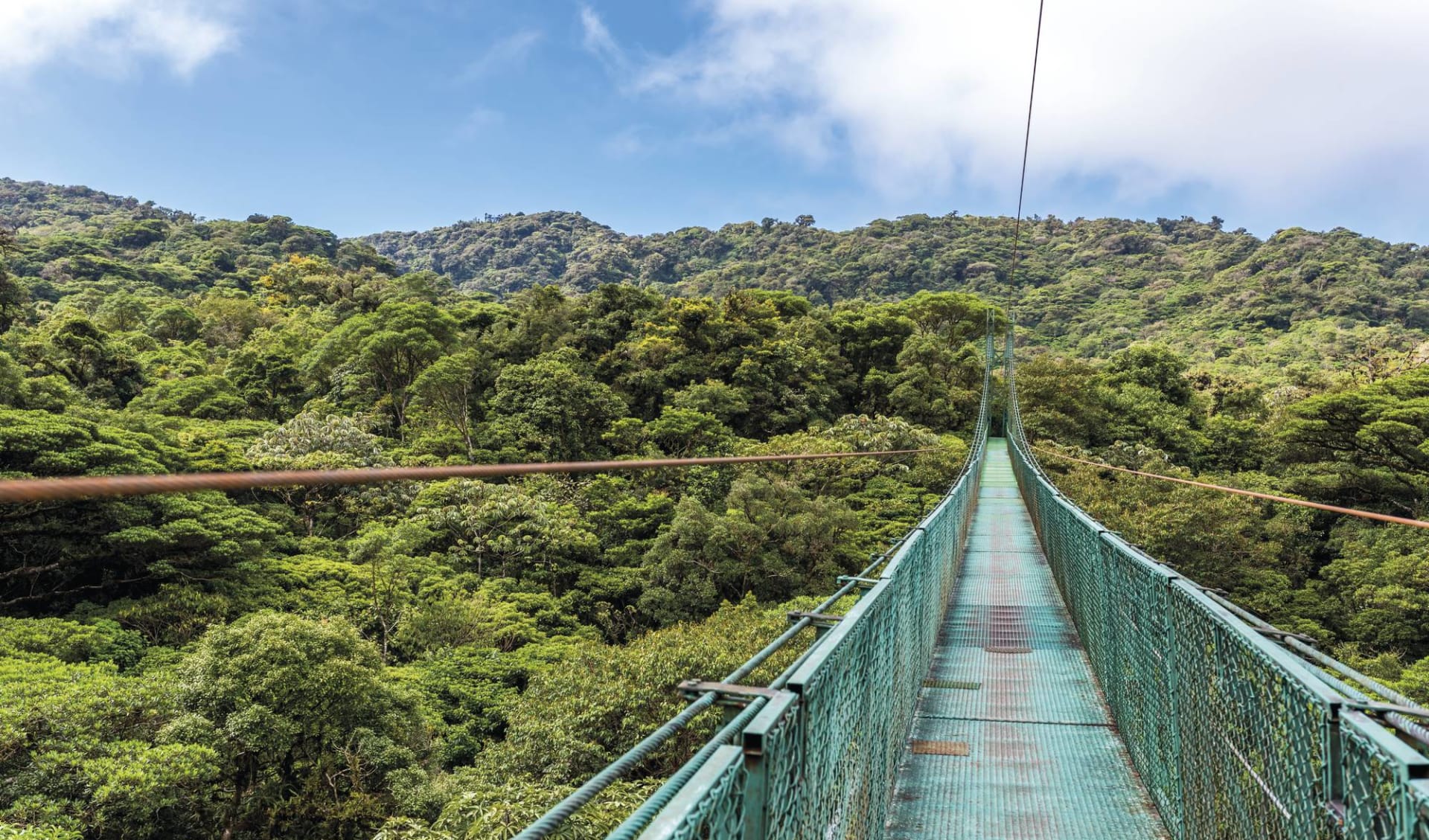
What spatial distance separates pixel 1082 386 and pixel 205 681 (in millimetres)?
23781

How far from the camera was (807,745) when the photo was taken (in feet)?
4.36

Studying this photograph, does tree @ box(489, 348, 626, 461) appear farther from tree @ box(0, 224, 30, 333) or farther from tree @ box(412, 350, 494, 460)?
tree @ box(0, 224, 30, 333)

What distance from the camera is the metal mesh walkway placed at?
89.9 inches

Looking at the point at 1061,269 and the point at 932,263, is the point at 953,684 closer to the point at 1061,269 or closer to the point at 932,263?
the point at 932,263

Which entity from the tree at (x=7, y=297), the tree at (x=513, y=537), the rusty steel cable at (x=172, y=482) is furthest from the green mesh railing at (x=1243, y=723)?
the tree at (x=7, y=297)

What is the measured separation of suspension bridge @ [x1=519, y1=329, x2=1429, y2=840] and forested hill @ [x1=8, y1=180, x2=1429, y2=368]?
32.3 meters

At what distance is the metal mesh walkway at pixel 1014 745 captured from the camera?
228 centimetres

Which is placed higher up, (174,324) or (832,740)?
(174,324)

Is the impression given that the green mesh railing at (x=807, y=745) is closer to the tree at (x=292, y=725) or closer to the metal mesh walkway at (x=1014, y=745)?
the metal mesh walkway at (x=1014, y=745)

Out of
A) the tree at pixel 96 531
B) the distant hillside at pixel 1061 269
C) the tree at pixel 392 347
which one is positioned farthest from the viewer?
the distant hillside at pixel 1061 269

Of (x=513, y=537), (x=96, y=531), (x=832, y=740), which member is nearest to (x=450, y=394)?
Answer: (x=513, y=537)

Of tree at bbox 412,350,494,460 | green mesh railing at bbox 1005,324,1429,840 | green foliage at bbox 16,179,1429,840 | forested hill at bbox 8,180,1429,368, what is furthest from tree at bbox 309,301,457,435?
green mesh railing at bbox 1005,324,1429,840

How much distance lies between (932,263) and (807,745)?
66172 mm

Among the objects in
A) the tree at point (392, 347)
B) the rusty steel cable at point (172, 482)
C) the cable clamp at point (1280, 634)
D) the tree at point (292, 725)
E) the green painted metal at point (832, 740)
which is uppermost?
the tree at point (392, 347)
